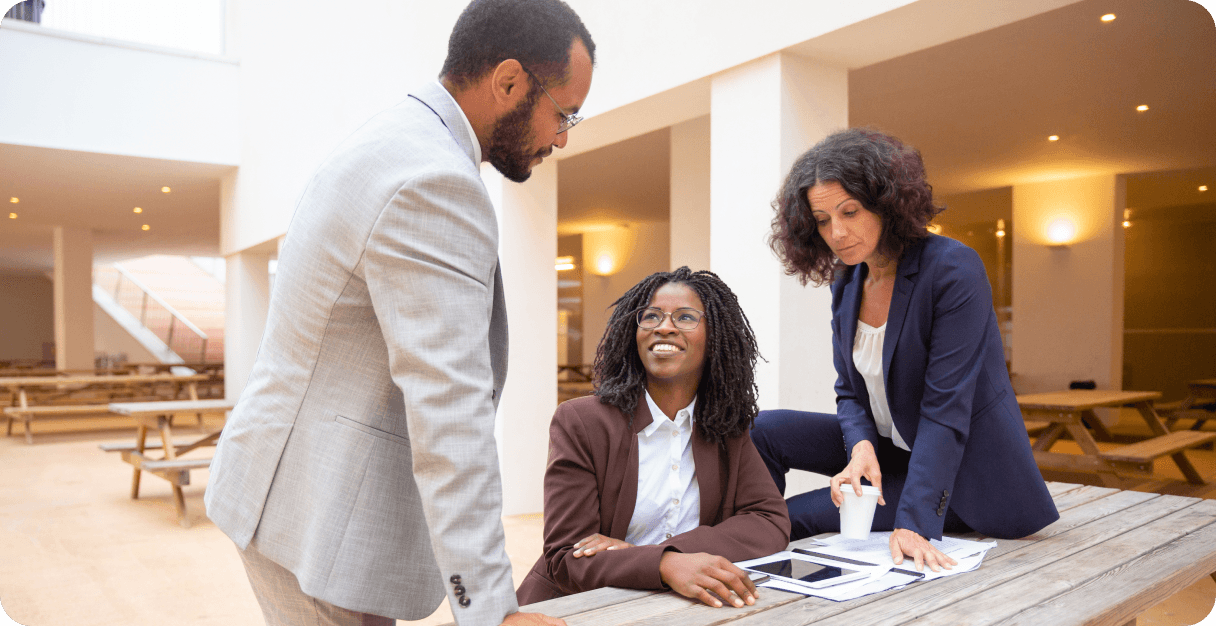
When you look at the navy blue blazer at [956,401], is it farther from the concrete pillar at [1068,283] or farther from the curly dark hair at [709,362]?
the concrete pillar at [1068,283]

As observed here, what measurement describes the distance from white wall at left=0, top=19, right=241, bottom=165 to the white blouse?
10531 millimetres

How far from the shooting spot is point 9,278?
971 inches

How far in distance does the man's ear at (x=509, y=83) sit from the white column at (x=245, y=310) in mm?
10849

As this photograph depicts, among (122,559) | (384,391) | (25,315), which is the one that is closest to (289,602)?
(384,391)

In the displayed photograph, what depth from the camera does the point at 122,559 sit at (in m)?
4.49

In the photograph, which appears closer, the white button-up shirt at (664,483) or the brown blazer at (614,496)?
the brown blazer at (614,496)

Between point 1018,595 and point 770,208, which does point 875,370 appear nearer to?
point 1018,595

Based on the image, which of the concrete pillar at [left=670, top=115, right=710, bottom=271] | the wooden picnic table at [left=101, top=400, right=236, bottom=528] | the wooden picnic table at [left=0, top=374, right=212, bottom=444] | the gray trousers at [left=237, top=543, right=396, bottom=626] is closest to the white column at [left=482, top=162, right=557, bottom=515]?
the concrete pillar at [left=670, top=115, right=710, bottom=271]

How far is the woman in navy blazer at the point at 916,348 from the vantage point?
1820 millimetres

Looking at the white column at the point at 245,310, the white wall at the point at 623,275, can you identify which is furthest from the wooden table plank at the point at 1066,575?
the white wall at the point at 623,275

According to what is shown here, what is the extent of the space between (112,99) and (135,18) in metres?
2.24

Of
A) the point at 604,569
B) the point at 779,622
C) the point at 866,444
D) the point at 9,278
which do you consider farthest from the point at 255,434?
the point at 9,278

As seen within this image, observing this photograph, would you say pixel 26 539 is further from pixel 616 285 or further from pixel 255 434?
pixel 616 285

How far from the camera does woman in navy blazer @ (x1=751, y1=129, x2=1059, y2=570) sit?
5.97 feet
